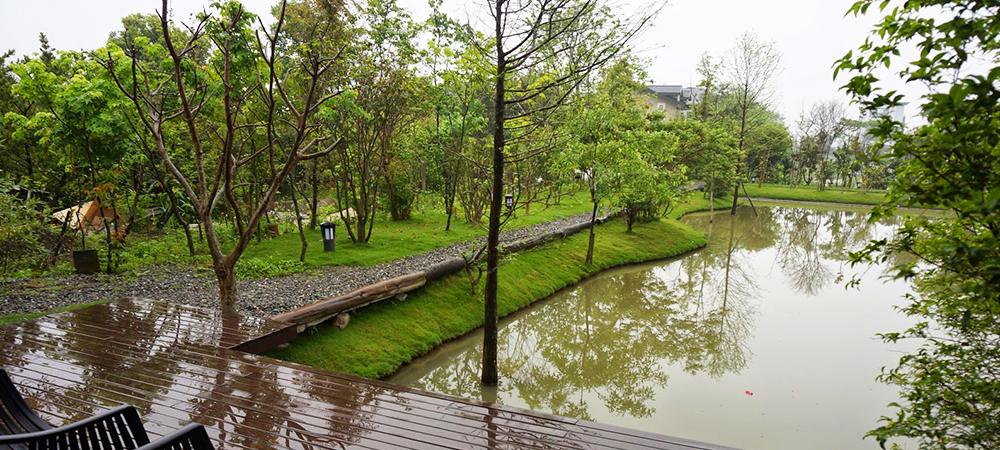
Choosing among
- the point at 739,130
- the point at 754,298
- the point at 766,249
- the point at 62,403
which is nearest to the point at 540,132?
the point at 62,403

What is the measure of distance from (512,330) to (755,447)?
4.01 meters

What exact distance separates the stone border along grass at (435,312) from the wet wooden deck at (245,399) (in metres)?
1.12

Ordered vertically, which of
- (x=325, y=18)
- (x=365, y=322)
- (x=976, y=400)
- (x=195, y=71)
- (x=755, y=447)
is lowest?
(x=755, y=447)

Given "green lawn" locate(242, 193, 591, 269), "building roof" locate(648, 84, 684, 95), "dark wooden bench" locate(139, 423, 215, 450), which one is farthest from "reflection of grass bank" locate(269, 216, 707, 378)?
"building roof" locate(648, 84, 684, 95)

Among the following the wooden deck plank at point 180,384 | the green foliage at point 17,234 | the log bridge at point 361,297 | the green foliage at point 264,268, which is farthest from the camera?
the green foliage at point 264,268

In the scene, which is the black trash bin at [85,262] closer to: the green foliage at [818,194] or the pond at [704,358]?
the pond at [704,358]

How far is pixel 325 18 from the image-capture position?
28.7 ft

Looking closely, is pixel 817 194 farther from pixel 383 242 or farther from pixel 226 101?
pixel 226 101

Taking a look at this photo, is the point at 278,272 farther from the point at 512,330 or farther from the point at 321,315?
the point at 512,330

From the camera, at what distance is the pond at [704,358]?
5.47 metres

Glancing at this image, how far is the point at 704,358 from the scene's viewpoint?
7.21 m

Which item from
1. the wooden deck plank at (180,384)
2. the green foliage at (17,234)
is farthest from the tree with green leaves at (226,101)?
the green foliage at (17,234)

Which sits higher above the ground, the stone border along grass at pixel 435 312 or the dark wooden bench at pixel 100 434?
the dark wooden bench at pixel 100 434

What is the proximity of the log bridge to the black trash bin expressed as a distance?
390cm
